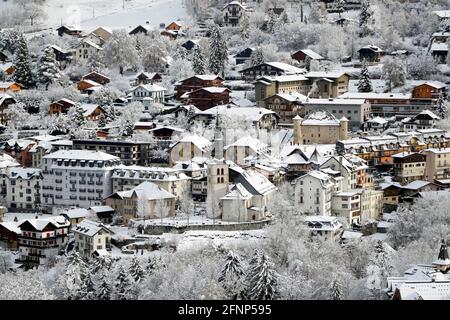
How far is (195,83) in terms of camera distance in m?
37.9

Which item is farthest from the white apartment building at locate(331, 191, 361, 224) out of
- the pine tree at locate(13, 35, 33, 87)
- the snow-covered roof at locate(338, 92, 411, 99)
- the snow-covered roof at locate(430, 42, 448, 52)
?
the pine tree at locate(13, 35, 33, 87)

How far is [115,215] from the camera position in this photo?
91.2 ft

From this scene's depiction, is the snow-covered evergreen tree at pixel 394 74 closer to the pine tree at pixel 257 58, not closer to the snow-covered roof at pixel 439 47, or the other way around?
the snow-covered roof at pixel 439 47

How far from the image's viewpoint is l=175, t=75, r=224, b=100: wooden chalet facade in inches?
1492

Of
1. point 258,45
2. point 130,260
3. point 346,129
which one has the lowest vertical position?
point 130,260

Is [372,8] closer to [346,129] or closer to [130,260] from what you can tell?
[346,129]

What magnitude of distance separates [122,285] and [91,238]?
10.5 feet

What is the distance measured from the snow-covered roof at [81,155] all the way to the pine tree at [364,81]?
10298 mm

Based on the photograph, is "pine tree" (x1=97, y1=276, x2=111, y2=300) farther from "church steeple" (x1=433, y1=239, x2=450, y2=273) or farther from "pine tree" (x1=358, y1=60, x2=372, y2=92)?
"pine tree" (x1=358, y1=60, x2=372, y2=92)

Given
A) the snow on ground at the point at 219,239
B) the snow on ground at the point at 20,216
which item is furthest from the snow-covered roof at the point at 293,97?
the snow on ground at the point at 219,239

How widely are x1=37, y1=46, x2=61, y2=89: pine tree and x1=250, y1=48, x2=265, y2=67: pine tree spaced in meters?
6.15

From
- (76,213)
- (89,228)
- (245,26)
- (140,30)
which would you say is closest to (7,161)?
(76,213)
